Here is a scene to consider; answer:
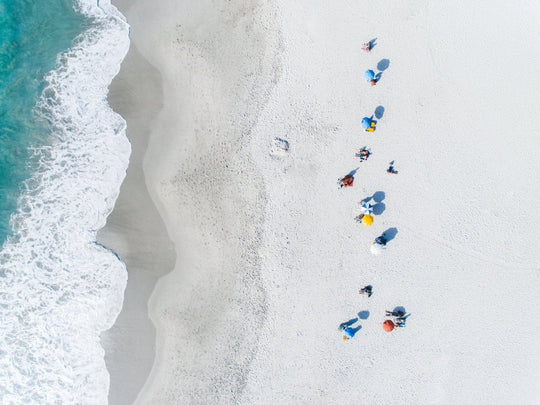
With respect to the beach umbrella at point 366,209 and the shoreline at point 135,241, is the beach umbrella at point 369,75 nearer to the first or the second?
the beach umbrella at point 366,209

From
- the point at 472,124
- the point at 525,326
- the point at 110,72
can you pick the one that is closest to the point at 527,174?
the point at 472,124

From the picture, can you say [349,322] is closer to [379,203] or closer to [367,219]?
[367,219]

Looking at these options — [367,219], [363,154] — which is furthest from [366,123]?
[367,219]

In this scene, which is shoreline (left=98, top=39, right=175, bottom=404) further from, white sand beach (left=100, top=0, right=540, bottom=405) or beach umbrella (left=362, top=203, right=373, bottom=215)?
beach umbrella (left=362, top=203, right=373, bottom=215)

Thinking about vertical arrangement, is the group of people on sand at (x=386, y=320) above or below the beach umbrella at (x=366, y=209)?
below

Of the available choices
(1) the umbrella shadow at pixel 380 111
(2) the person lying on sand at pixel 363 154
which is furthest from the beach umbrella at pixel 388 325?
(1) the umbrella shadow at pixel 380 111

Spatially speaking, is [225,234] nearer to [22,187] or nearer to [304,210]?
[304,210]
